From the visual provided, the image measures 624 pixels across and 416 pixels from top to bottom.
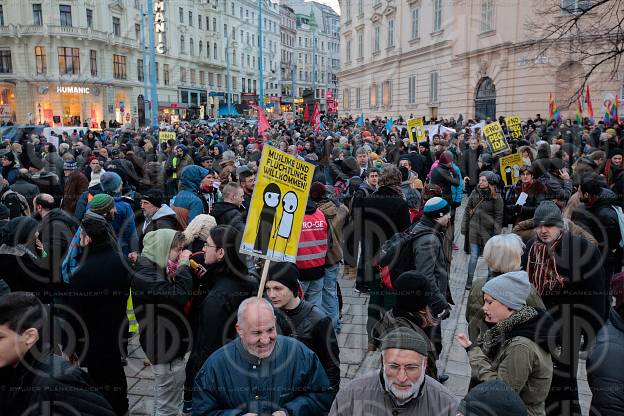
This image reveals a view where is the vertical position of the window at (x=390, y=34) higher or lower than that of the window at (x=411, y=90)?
higher

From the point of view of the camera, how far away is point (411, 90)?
36.3 m

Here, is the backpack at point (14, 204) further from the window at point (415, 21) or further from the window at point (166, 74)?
the window at point (166, 74)

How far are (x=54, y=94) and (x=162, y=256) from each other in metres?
51.0

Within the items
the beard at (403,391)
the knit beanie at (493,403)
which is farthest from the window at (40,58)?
the knit beanie at (493,403)

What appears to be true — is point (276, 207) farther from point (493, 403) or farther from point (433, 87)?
point (433, 87)

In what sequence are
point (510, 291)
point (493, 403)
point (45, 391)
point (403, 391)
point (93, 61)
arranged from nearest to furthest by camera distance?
point (493, 403) < point (45, 391) < point (403, 391) < point (510, 291) < point (93, 61)

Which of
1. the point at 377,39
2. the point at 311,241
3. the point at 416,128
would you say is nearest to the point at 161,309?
the point at 311,241

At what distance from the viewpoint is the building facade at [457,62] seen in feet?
79.9

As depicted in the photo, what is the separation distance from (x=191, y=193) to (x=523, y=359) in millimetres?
5318

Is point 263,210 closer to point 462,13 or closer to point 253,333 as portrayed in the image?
point 253,333

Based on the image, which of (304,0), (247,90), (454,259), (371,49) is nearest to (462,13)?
(371,49)

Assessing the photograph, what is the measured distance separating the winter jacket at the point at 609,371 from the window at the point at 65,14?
53.9 m

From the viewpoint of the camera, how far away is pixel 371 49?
140 ft

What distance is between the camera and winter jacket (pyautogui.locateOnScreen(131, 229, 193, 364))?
4.02 meters
